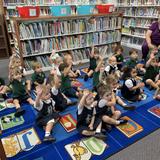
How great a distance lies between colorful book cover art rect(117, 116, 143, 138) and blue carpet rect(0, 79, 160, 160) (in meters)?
0.04

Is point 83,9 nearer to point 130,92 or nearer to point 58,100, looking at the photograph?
point 130,92

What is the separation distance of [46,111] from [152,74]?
198cm

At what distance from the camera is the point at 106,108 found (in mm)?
2201

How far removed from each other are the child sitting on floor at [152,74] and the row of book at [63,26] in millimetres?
1725

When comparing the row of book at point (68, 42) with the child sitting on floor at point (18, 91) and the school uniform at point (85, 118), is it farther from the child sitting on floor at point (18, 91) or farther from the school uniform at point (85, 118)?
the school uniform at point (85, 118)

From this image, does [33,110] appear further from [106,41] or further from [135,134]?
[106,41]

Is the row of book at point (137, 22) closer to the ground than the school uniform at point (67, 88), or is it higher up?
higher up

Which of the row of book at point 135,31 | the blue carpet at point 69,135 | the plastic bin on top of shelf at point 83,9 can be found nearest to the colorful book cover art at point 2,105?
the blue carpet at point 69,135

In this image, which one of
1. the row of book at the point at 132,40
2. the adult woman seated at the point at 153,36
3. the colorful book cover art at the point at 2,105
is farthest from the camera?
the row of book at the point at 132,40

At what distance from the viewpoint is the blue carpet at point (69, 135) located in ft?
6.03

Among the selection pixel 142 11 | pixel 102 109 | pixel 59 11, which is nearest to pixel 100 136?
pixel 102 109

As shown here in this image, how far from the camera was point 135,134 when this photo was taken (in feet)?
6.93

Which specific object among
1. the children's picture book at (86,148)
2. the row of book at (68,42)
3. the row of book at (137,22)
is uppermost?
the row of book at (137,22)

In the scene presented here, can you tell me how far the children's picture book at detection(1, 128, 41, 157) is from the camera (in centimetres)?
190
